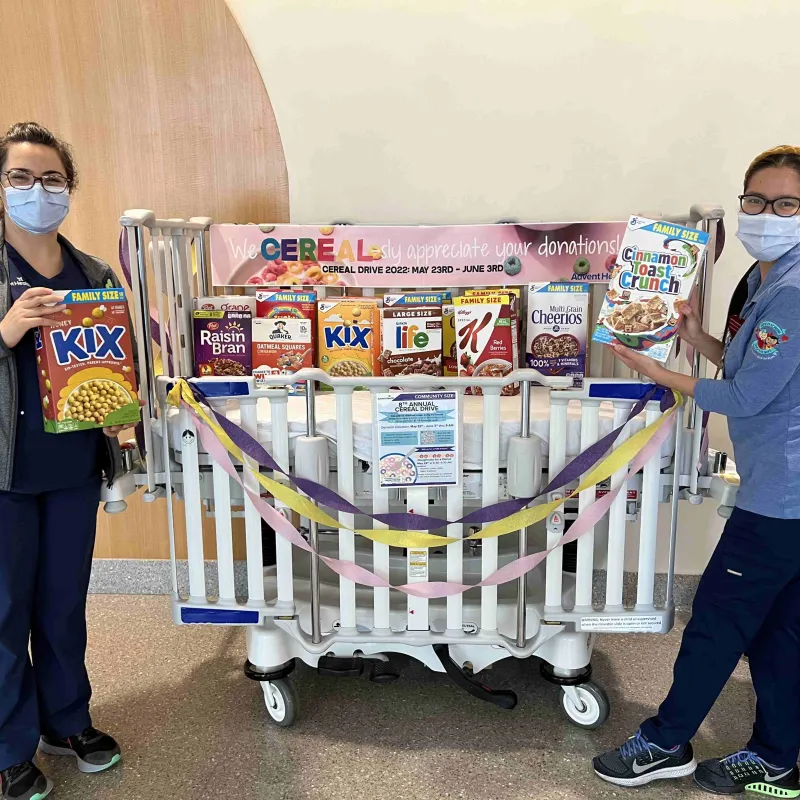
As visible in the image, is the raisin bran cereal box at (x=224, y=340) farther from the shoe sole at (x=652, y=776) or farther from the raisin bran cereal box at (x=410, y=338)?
the shoe sole at (x=652, y=776)

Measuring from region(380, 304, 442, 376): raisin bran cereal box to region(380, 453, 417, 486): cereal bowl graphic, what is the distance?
405 mm

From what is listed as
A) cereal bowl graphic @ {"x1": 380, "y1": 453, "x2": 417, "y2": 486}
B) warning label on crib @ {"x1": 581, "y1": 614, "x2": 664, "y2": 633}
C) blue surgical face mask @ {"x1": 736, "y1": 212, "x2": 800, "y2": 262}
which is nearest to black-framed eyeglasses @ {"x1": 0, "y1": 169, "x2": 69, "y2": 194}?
cereal bowl graphic @ {"x1": 380, "y1": 453, "x2": 417, "y2": 486}

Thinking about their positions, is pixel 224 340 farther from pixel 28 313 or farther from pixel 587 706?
pixel 587 706

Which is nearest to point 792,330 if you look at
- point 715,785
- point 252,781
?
point 715,785

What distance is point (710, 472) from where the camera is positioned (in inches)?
76.4

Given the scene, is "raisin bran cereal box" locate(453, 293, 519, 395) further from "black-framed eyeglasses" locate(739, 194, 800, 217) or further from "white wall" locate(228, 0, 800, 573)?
"black-framed eyeglasses" locate(739, 194, 800, 217)

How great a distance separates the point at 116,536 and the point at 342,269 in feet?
4.87

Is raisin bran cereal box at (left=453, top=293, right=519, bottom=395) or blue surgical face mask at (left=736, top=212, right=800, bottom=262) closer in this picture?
blue surgical face mask at (left=736, top=212, right=800, bottom=262)

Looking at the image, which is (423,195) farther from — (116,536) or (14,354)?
(116,536)

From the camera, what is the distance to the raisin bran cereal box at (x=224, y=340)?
2170 mm

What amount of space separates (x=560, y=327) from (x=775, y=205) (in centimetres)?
75

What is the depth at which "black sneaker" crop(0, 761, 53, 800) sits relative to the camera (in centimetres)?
181

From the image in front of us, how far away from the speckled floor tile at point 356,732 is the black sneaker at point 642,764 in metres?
0.03

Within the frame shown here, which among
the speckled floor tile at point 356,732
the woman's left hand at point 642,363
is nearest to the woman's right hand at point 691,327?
the woman's left hand at point 642,363
